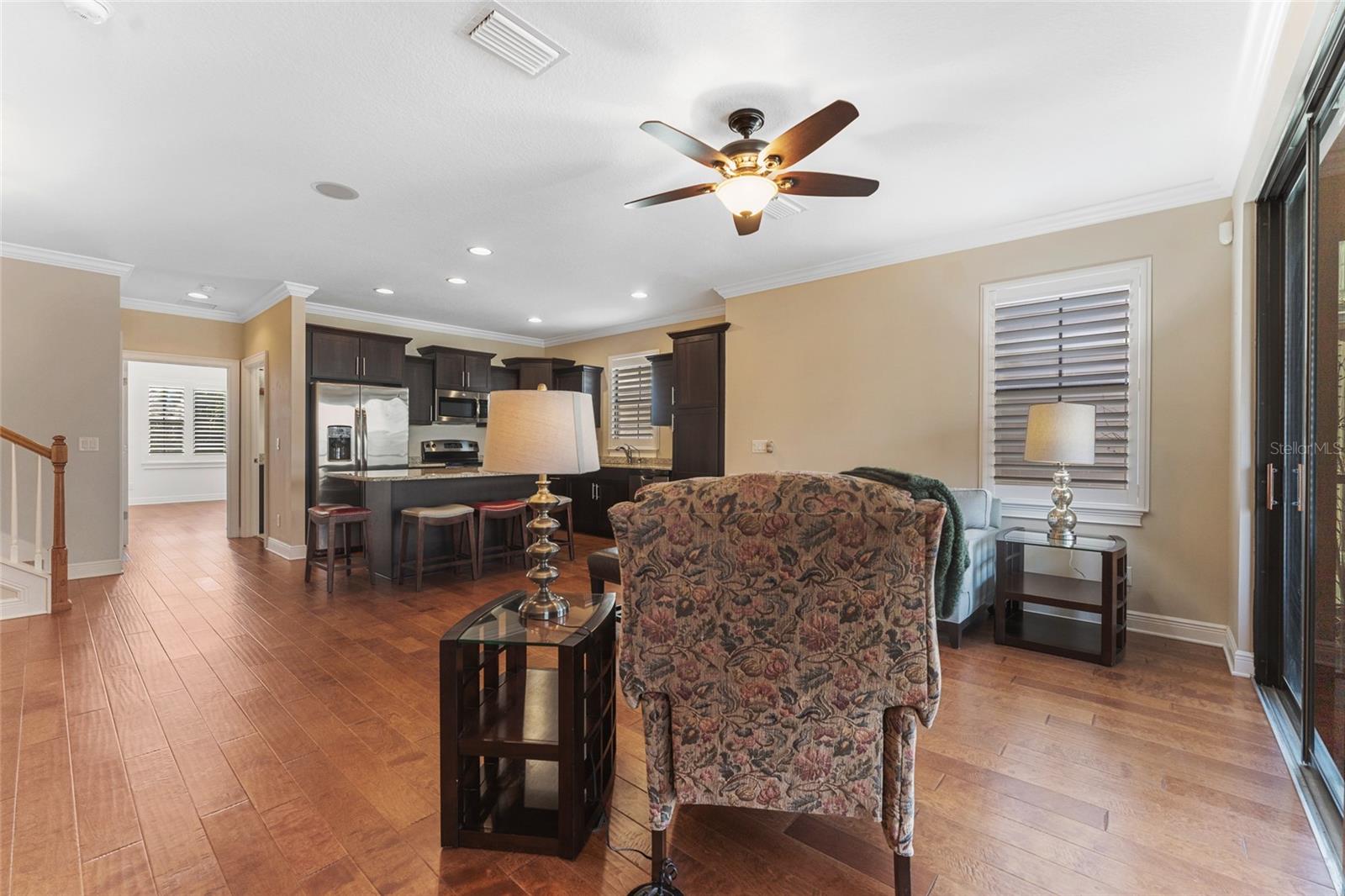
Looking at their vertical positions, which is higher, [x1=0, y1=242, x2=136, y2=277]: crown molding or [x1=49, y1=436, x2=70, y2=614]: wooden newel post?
[x1=0, y1=242, x2=136, y2=277]: crown molding

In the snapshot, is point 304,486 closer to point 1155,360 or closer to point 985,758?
point 985,758

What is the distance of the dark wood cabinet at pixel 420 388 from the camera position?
22.1ft

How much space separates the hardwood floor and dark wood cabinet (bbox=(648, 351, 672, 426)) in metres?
4.06

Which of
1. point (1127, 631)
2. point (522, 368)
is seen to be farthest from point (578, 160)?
point (522, 368)

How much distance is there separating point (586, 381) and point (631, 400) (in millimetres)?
695

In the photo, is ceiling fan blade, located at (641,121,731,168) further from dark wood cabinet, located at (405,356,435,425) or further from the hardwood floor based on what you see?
dark wood cabinet, located at (405,356,435,425)

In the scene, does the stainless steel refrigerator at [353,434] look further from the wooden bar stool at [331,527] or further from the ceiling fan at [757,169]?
the ceiling fan at [757,169]

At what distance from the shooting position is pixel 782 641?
132 cm

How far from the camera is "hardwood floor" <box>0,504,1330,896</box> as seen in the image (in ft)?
4.95

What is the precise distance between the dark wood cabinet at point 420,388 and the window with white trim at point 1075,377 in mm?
5941

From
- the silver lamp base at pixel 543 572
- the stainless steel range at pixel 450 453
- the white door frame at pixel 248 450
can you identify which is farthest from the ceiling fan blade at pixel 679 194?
the white door frame at pixel 248 450

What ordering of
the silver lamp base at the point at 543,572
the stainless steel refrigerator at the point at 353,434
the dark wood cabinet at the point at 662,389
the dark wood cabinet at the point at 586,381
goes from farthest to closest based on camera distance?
the dark wood cabinet at the point at 586,381 < the dark wood cabinet at the point at 662,389 < the stainless steel refrigerator at the point at 353,434 < the silver lamp base at the point at 543,572

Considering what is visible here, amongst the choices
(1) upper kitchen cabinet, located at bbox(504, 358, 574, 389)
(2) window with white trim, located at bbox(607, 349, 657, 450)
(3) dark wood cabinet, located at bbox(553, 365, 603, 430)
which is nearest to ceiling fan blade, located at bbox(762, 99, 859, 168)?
(2) window with white trim, located at bbox(607, 349, 657, 450)

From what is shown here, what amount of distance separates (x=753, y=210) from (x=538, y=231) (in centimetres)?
192
